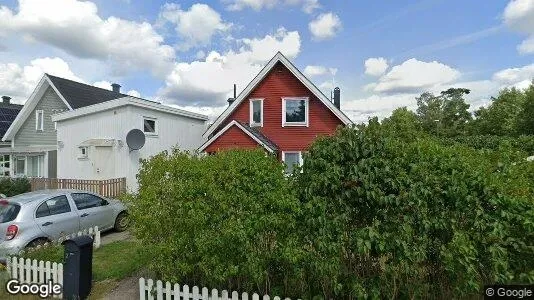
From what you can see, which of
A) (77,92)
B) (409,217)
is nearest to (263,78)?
(77,92)

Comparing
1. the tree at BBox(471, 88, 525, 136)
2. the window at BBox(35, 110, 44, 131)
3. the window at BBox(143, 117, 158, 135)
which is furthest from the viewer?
the tree at BBox(471, 88, 525, 136)

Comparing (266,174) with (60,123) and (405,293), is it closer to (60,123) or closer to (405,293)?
(405,293)

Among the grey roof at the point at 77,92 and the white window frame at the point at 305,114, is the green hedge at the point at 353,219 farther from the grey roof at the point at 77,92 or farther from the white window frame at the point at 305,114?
the grey roof at the point at 77,92

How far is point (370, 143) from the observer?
160 inches

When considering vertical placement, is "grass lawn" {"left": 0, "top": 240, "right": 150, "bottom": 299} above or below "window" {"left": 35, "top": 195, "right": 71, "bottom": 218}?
below

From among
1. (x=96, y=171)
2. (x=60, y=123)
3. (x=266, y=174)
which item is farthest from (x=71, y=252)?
(x=60, y=123)

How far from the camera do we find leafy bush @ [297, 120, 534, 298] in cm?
340

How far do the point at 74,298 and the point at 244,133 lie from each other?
12490 millimetres

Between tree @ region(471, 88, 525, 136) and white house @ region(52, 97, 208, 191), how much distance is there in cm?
4740

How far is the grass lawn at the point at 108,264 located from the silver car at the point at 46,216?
36.8 inches

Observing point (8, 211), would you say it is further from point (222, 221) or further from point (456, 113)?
point (456, 113)

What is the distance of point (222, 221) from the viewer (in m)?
4.45

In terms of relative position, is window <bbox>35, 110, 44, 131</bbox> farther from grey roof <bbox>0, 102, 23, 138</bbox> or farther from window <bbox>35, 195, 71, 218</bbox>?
window <bbox>35, 195, 71, 218</bbox>

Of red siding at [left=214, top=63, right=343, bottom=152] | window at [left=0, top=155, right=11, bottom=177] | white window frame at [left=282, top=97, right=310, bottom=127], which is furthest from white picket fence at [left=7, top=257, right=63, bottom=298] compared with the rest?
window at [left=0, top=155, right=11, bottom=177]
